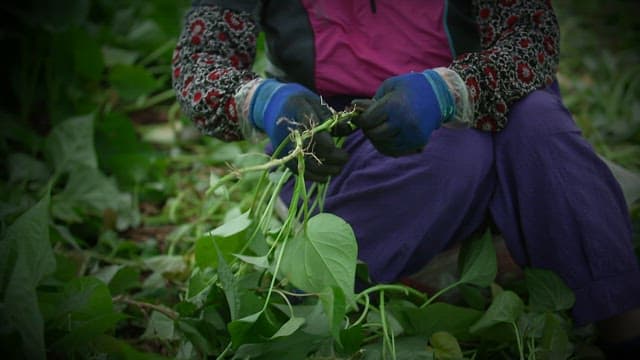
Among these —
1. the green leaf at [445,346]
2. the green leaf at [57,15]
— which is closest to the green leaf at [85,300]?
the green leaf at [445,346]

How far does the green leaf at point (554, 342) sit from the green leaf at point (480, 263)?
90 mm

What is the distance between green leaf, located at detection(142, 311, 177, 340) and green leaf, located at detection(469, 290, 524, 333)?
335 mm

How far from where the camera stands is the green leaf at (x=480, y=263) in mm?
822

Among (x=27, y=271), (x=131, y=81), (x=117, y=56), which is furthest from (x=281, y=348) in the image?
(x=117, y=56)

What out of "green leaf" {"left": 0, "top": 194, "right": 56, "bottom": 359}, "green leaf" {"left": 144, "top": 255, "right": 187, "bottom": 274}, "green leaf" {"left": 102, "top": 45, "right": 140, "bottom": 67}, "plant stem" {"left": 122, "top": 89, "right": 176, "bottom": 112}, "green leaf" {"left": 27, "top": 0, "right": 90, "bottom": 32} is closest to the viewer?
"green leaf" {"left": 0, "top": 194, "right": 56, "bottom": 359}

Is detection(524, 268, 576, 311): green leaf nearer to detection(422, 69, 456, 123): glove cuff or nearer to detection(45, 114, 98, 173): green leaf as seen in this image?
detection(422, 69, 456, 123): glove cuff

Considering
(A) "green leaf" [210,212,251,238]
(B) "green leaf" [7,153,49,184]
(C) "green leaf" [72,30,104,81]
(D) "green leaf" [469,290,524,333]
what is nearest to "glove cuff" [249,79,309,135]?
(A) "green leaf" [210,212,251,238]

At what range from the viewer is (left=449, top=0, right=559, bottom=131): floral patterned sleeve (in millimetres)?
772

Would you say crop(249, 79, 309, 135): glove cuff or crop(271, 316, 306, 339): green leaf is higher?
crop(249, 79, 309, 135): glove cuff

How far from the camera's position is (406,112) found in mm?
702

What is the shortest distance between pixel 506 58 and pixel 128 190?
79 centimetres

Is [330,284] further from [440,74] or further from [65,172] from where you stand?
[65,172]

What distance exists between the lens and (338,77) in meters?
0.86

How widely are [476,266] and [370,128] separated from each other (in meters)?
0.23
